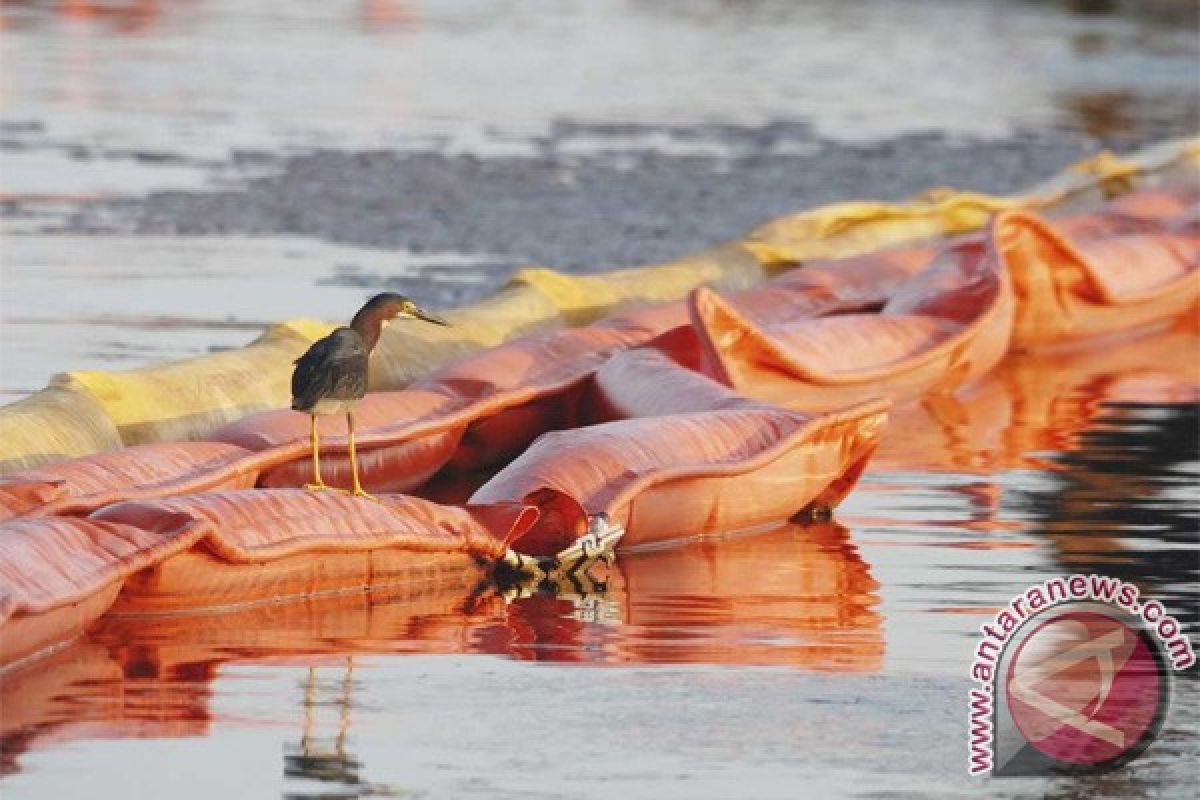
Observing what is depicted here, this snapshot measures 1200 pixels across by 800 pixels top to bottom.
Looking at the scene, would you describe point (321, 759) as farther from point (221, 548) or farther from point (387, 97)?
Result: point (387, 97)

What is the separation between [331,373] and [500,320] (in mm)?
3607

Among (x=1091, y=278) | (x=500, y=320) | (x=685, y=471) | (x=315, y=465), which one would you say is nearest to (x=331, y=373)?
(x=315, y=465)

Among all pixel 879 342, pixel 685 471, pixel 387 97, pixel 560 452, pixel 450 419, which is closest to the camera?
pixel 560 452

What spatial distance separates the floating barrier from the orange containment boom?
45 centimetres

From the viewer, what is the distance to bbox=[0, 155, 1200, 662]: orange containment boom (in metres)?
7.62

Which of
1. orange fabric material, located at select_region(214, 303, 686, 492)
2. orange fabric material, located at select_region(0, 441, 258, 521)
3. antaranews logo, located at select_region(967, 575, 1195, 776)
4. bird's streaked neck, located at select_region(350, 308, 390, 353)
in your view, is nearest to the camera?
antaranews logo, located at select_region(967, 575, 1195, 776)

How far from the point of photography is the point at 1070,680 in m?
7.18

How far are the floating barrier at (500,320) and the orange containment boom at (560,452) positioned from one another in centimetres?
45

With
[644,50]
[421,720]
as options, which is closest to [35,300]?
[421,720]

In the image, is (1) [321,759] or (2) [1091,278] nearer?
(1) [321,759]

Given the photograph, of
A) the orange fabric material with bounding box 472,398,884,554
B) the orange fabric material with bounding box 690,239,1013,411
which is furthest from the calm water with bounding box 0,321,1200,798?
the orange fabric material with bounding box 690,239,1013,411

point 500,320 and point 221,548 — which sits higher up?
point 500,320

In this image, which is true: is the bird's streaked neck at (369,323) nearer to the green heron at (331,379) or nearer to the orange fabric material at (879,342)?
the green heron at (331,379)

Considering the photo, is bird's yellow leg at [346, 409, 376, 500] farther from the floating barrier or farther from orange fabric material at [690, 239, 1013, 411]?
orange fabric material at [690, 239, 1013, 411]
